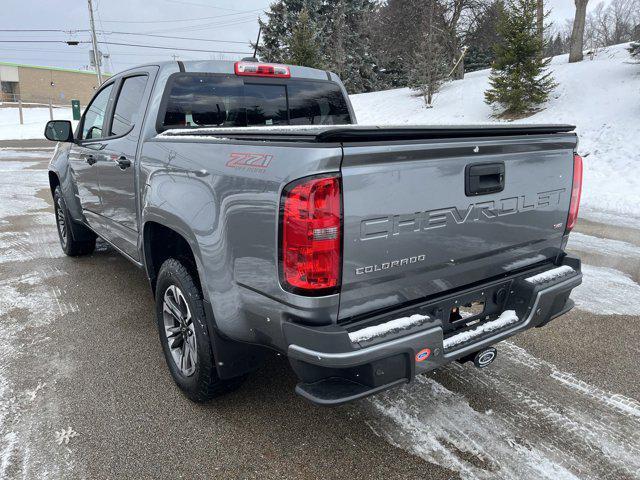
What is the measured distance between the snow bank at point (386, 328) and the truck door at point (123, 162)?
2.15 meters

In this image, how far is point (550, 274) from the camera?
104 inches

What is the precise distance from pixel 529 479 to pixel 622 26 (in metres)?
54.9

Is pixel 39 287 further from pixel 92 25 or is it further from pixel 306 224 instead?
pixel 92 25

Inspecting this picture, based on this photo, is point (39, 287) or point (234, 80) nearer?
point (234, 80)

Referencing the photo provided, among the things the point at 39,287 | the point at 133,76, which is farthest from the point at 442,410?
the point at 39,287

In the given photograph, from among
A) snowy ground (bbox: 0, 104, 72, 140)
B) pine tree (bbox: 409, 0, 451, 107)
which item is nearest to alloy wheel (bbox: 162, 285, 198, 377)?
pine tree (bbox: 409, 0, 451, 107)

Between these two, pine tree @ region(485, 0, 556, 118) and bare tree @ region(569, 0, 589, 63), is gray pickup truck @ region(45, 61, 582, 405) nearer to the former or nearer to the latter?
pine tree @ region(485, 0, 556, 118)

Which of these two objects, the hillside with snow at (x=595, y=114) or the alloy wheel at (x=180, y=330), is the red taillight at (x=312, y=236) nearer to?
the alloy wheel at (x=180, y=330)

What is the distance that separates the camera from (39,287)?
4.80 m

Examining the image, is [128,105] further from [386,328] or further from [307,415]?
[386,328]

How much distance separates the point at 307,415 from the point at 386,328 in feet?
3.38

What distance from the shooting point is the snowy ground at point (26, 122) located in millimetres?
29250

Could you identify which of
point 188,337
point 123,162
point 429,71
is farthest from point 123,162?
point 429,71

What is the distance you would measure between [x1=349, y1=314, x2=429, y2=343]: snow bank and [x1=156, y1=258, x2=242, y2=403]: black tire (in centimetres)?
91
